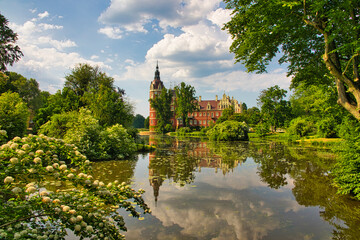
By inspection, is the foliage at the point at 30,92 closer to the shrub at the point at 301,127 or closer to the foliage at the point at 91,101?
the foliage at the point at 91,101

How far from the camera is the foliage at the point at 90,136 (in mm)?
11805

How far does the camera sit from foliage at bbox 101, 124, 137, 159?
1286 centimetres

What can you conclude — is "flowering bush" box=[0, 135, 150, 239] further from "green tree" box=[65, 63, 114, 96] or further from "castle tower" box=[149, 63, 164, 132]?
"castle tower" box=[149, 63, 164, 132]

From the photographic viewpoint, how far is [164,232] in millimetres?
4121

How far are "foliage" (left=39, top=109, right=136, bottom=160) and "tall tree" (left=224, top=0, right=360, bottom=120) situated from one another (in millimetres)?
9110

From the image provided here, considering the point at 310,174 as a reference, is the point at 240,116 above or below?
above

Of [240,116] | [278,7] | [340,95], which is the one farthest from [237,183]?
[240,116]

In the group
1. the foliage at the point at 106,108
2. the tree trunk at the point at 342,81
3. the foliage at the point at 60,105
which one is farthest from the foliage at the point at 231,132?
the tree trunk at the point at 342,81

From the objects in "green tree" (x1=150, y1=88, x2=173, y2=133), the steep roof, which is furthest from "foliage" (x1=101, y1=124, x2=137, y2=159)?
the steep roof

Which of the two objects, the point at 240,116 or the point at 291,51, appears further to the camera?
the point at 240,116

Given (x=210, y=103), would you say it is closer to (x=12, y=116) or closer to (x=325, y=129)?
(x=325, y=129)

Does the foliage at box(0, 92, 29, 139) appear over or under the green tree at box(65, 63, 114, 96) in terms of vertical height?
under

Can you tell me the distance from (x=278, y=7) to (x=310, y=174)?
7.28 meters

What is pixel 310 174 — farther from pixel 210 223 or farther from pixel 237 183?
pixel 210 223
